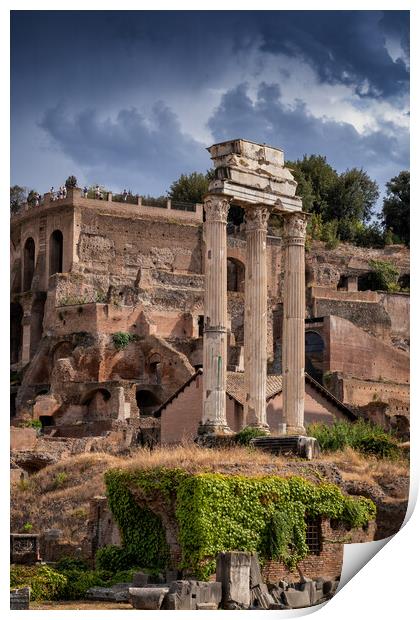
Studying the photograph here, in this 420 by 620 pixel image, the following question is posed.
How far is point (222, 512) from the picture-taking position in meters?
19.8

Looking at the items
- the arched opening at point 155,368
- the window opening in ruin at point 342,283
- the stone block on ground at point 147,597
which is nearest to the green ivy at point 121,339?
the arched opening at point 155,368

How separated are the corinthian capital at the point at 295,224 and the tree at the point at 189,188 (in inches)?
1183

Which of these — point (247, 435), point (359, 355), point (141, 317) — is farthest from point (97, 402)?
point (247, 435)

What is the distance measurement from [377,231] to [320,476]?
4073cm

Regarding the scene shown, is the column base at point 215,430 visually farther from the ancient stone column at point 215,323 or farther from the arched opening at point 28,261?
the arched opening at point 28,261

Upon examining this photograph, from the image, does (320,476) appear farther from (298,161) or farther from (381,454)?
(298,161)

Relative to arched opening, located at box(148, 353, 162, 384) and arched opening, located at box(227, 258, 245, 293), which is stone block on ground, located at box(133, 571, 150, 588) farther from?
arched opening, located at box(227, 258, 245, 293)

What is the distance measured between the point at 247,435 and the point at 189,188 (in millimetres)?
34838

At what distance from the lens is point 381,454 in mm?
25203

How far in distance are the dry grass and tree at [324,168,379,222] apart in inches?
1164

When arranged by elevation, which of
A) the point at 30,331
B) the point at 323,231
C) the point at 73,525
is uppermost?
the point at 323,231

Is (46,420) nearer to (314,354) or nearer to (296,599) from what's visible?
(314,354)

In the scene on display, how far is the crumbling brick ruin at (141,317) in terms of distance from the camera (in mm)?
43531

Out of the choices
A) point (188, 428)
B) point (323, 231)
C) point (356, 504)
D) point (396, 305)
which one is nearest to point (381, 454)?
point (356, 504)
